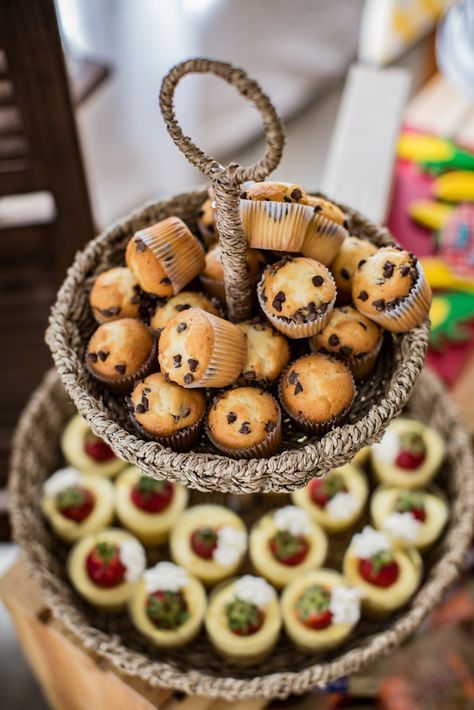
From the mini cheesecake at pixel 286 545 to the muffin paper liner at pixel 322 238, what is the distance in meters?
0.71

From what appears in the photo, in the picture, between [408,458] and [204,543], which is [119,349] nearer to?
[204,543]

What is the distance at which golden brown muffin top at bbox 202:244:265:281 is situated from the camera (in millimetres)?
1100

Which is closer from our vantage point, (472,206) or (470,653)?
(470,653)

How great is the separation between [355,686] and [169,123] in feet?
4.80

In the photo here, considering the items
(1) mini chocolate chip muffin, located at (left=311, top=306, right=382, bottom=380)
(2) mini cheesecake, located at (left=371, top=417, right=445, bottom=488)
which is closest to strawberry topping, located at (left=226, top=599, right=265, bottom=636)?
(2) mini cheesecake, located at (left=371, top=417, right=445, bottom=488)

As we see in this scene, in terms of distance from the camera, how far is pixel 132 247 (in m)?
1.09

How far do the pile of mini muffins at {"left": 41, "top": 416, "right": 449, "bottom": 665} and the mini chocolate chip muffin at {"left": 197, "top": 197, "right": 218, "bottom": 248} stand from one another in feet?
2.13

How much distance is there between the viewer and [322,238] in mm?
1052

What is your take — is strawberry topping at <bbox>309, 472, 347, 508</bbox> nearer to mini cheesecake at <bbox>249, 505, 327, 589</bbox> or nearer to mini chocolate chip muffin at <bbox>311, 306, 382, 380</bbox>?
mini cheesecake at <bbox>249, 505, 327, 589</bbox>

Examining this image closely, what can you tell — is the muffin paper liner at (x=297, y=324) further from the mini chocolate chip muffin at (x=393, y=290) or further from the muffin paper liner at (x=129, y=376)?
the muffin paper liner at (x=129, y=376)

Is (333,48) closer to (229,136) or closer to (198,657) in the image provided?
(229,136)

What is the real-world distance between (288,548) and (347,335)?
0.65 meters

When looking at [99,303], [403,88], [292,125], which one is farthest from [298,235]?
[292,125]

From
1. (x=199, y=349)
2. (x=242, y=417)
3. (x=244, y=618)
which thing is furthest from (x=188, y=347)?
(x=244, y=618)
